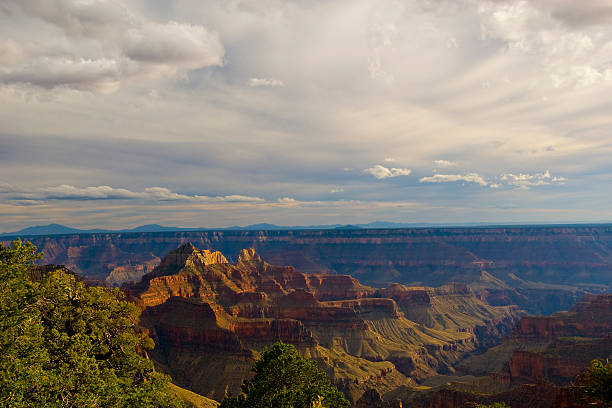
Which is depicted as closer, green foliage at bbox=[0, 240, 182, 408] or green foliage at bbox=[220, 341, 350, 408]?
green foliage at bbox=[0, 240, 182, 408]

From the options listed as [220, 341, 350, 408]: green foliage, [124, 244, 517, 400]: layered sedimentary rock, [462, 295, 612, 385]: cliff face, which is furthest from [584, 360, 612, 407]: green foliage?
[124, 244, 517, 400]: layered sedimentary rock

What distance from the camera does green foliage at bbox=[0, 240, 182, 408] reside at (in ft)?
102

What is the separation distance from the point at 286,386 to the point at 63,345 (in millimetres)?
21454

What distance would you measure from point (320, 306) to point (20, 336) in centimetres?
17006

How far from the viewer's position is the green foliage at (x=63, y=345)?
31.0 meters

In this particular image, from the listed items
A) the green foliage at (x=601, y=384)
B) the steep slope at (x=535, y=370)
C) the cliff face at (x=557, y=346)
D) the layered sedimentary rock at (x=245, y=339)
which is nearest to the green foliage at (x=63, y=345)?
the green foliage at (x=601, y=384)

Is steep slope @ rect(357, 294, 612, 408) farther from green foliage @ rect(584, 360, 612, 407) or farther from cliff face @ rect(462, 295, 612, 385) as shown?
green foliage @ rect(584, 360, 612, 407)

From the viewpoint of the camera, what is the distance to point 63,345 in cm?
3806

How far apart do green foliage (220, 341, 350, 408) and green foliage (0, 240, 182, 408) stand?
314 inches

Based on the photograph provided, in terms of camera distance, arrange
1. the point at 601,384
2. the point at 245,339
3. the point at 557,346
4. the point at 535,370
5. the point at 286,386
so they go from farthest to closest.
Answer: the point at 245,339 → the point at 557,346 → the point at 535,370 → the point at 286,386 → the point at 601,384

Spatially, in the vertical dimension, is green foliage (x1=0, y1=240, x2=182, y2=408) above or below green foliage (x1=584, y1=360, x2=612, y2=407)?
above

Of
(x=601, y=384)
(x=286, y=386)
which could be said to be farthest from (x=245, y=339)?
(x=601, y=384)

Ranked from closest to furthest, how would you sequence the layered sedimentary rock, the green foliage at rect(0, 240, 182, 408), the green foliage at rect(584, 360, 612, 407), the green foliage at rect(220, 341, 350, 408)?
1. the green foliage at rect(0, 240, 182, 408)
2. the green foliage at rect(220, 341, 350, 408)
3. the green foliage at rect(584, 360, 612, 407)
4. the layered sedimentary rock

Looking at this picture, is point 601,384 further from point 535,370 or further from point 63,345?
point 535,370
